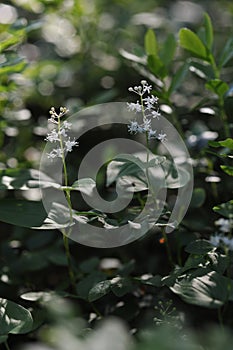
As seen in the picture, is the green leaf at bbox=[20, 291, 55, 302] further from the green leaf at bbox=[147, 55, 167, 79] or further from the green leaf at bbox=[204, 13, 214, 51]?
the green leaf at bbox=[204, 13, 214, 51]

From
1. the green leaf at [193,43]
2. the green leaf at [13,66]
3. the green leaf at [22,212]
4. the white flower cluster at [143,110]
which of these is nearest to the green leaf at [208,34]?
the green leaf at [193,43]

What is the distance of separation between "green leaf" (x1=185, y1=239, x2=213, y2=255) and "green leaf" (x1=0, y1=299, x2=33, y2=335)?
29cm

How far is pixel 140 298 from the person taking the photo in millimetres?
1119

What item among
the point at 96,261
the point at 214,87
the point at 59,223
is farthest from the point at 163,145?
the point at 59,223

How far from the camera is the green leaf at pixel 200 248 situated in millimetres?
912

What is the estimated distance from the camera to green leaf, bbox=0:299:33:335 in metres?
0.84

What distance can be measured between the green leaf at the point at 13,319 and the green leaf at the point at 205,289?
9.4 inches

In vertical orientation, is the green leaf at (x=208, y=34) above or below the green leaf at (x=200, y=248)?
above

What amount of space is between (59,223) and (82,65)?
42.2 inches

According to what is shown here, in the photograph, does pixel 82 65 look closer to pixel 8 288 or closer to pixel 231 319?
pixel 8 288

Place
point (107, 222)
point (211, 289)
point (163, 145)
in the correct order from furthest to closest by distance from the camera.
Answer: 1. point (163, 145)
2. point (107, 222)
3. point (211, 289)

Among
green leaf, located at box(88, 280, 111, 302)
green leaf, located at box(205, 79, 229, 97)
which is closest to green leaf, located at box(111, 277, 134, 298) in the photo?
green leaf, located at box(88, 280, 111, 302)

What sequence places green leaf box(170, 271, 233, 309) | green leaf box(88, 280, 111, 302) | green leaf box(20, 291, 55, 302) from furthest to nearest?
green leaf box(20, 291, 55, 302) → green leaf box(88, 280, 111, 302) → green leaf box(170, 271, 233, 309)

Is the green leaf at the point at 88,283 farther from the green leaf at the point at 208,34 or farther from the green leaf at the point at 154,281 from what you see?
the green leaf at the point at 208,34
